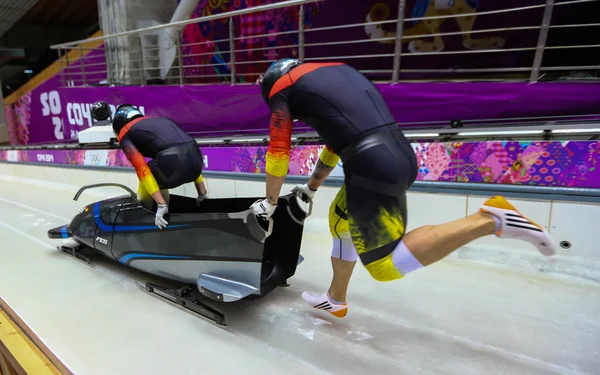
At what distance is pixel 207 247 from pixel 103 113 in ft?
12.3

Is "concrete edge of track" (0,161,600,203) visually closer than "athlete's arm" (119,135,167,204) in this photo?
Yes

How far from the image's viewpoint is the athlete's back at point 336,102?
120 cm

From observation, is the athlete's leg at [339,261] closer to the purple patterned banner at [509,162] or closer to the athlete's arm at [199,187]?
the purple patterned banner at [509,162]

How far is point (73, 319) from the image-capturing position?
1.63 m

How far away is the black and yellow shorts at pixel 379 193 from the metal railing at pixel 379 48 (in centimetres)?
156

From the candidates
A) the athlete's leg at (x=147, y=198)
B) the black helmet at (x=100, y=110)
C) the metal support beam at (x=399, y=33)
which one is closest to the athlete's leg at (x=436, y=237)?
the athlete's leg at (x=147, y=198)

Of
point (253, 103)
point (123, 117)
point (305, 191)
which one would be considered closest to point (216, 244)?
point (305, 191)

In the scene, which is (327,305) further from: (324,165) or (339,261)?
(324,165)

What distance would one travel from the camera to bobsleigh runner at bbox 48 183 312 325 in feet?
4.94

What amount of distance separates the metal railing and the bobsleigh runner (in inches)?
63.9

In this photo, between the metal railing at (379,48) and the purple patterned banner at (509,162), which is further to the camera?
the metal railing at (379,48)

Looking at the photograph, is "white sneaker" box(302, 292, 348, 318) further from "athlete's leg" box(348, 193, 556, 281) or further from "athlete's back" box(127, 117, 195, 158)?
"athlete's back" box(127, 117, 195, 158)

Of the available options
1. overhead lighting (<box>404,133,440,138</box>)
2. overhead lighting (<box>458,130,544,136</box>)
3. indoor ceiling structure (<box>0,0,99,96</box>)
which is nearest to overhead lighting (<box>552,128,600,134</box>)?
overhead lighting (<box>458,130,544,136</box>)

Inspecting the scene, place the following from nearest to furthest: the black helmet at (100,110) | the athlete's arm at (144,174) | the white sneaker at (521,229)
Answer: the white sneaker at (521,229), the athlete's arm at (144,174), the black helmet at (100,110)
